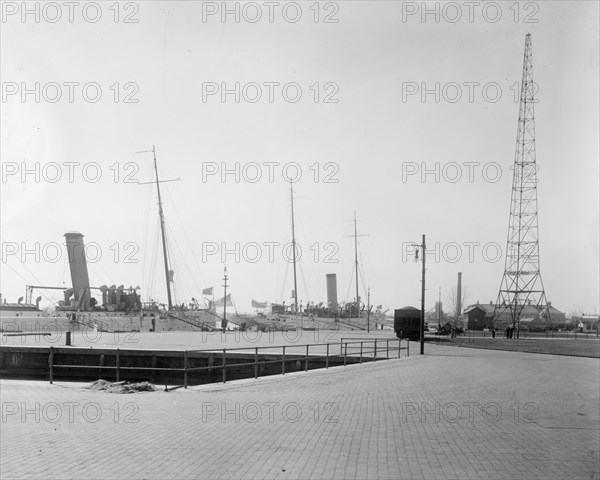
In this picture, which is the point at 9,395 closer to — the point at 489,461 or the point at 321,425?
the point at 321,425

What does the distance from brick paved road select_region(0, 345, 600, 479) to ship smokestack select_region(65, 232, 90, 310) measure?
135 ft

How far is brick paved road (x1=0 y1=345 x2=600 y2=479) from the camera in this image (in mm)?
6895

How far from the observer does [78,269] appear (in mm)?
55219

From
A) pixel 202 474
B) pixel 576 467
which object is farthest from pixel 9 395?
pixel 576 467

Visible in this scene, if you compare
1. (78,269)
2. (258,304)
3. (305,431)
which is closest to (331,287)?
(258,304)

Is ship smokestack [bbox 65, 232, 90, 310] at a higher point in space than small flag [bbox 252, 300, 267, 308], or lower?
higher

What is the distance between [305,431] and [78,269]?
49.9 metres

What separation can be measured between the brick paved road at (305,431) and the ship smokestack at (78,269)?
4100 cm

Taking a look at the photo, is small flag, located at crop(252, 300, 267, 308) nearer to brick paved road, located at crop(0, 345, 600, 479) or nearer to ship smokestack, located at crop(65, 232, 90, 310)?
ship smokestack, located at crop(65, 232, 90, 310)

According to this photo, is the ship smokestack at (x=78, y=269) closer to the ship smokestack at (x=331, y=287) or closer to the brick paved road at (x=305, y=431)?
the brick paved road at (x=305, y=431)

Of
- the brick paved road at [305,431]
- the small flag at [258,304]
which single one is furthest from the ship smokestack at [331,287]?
the brick paved road at [305,431]

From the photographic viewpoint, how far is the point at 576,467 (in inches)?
281

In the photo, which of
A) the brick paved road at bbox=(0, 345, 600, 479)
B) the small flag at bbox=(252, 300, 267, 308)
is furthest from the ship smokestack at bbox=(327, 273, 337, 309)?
the brick paved road at bbox=(0, 345, 600, 479)

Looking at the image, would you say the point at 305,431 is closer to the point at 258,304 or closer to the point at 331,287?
the point at 331,287
